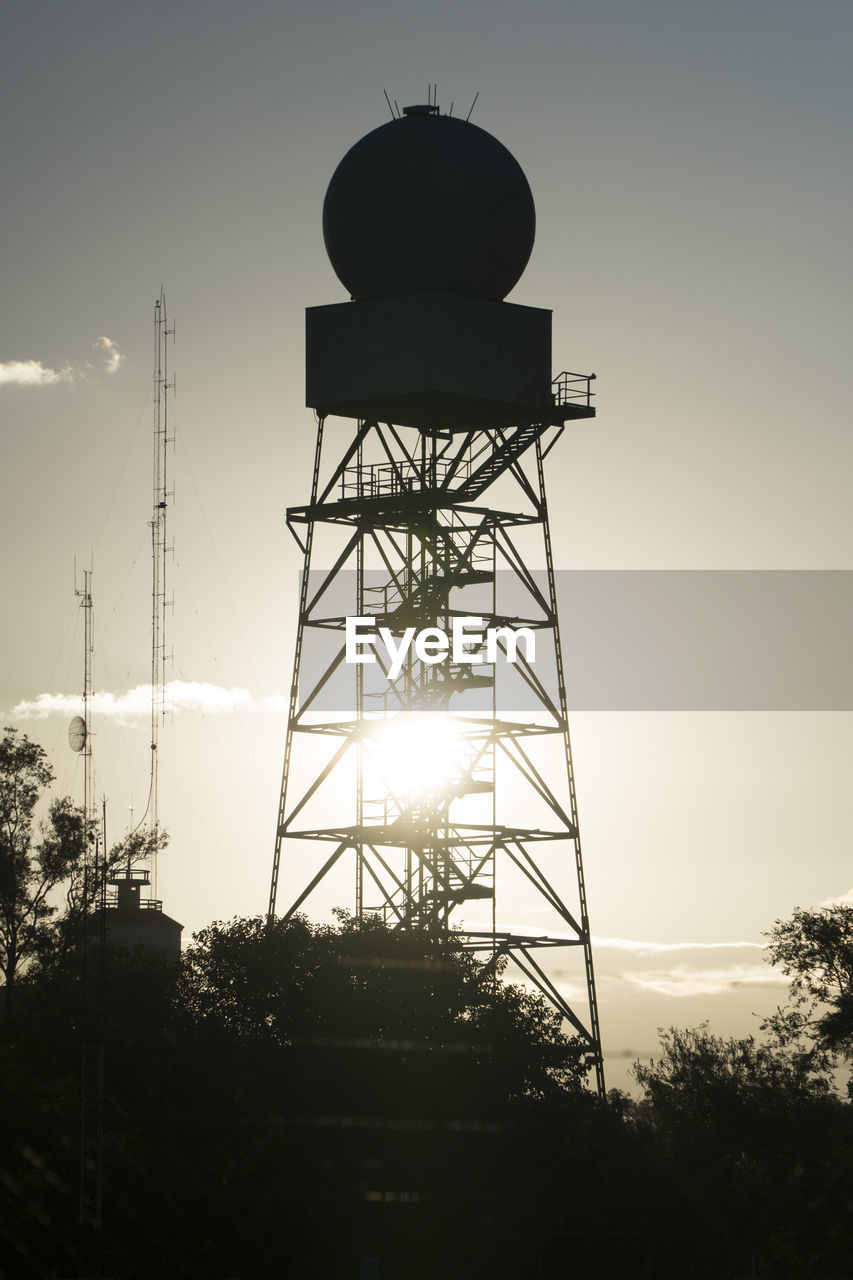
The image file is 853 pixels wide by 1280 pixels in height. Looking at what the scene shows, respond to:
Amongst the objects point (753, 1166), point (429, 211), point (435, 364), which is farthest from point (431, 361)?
point (753, 1166)

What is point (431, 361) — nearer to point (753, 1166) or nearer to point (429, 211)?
point (429, 211)

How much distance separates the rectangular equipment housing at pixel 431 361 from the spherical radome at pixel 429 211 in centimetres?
83

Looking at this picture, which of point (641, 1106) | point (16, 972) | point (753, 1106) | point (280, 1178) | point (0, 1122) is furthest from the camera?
point (641, 1106)

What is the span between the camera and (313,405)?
64438 mm

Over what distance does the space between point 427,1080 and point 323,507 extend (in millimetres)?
18086

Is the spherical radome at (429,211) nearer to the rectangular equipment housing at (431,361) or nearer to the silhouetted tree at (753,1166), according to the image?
the rectangular equipment housing at (431,361)

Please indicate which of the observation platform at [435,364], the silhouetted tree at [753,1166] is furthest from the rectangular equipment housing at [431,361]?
the silhouetted tree at [753,1166]

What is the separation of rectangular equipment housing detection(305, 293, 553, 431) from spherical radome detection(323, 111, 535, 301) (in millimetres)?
829

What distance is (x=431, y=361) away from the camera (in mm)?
62250

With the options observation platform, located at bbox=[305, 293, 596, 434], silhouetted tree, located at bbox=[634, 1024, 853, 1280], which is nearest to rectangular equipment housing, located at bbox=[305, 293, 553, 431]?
observation platform, located at bbox=[305, 293, 596, 434]

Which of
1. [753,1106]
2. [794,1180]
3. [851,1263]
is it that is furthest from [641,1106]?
[851,1263]

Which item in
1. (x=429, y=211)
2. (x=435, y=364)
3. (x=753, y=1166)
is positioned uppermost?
(x=429, y=211)

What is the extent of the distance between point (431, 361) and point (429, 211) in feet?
13.8

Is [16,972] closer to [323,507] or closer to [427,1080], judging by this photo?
[323,507]
